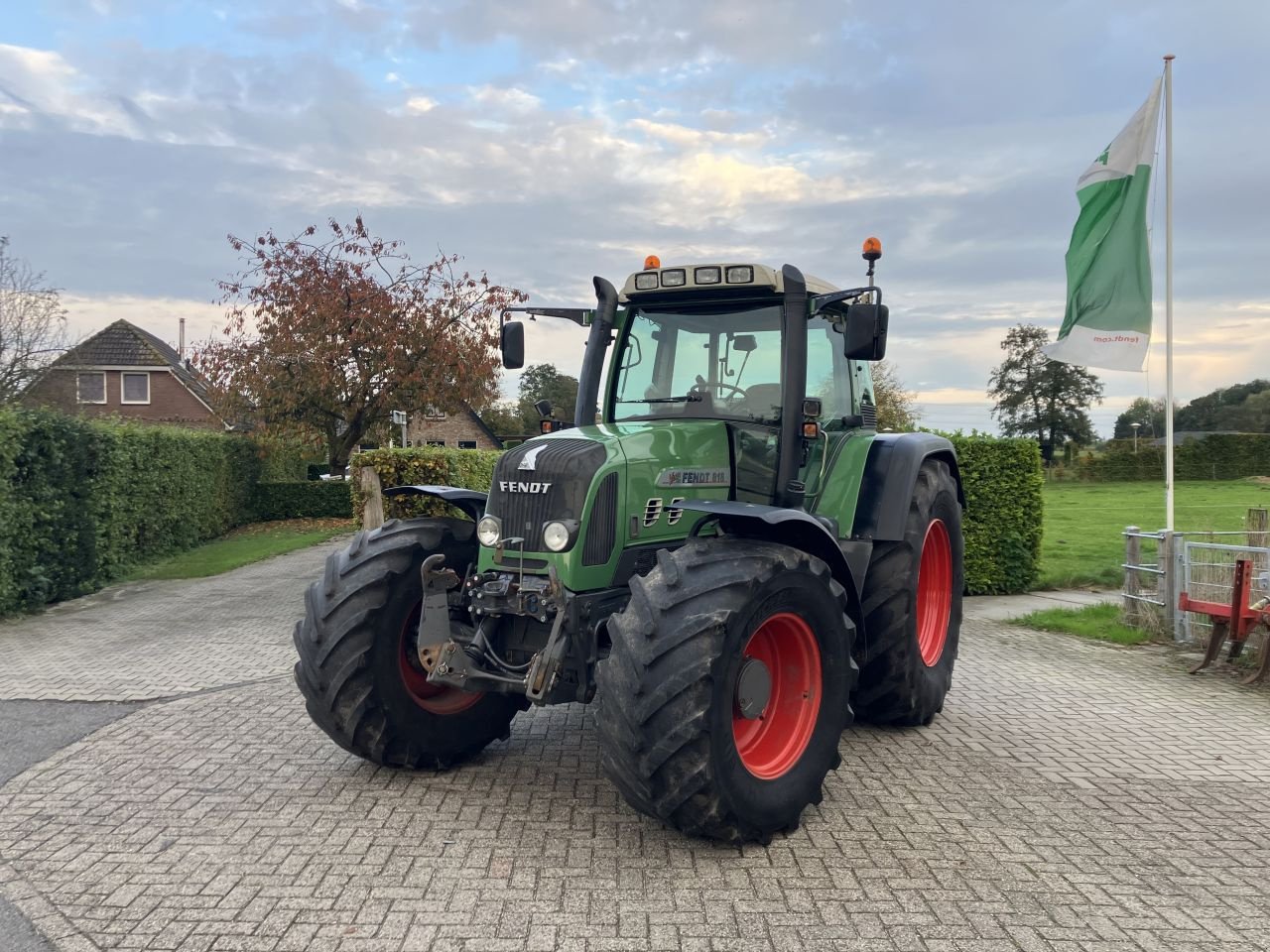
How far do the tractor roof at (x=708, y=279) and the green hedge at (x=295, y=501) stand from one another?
755 inches

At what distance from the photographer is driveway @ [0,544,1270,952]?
3.26 m

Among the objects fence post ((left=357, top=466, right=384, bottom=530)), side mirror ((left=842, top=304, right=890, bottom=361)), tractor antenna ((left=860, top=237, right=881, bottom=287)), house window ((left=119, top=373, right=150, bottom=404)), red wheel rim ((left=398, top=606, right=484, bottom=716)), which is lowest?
red wheel rim ((left=398, top=606, right=484, bottom=716))

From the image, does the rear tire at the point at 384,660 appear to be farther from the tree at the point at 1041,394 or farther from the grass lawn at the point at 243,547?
the tree at the point at 1041,394

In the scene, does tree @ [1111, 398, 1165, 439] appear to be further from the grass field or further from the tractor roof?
the tractor roof

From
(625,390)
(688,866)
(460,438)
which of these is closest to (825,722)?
(688,866)

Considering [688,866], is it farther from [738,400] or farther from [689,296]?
[689,296]

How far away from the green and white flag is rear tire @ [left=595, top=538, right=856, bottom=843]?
5.57m

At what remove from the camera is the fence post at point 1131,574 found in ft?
28.5

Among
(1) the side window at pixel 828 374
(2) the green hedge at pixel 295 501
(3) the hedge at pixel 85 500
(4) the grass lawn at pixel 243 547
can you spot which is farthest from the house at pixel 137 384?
(1) the side window at pixel 828 374

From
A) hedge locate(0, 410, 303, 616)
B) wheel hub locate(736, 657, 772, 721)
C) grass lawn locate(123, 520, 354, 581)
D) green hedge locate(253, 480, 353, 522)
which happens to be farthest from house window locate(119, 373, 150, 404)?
wheel hub locate(736, 657, 772, 721)

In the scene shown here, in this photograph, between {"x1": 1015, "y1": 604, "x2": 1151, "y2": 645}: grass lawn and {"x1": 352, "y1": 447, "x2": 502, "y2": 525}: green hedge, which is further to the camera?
{"x1": 352, "y1": 447, "x2": 502, "y2": 525}: green hedge

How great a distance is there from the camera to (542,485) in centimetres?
432

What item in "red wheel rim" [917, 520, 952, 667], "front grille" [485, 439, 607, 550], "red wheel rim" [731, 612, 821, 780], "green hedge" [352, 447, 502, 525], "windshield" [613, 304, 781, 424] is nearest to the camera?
"red wheel rim" [731, 612, 821, 780]

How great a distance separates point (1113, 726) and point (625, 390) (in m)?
3.54
